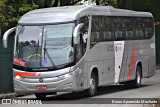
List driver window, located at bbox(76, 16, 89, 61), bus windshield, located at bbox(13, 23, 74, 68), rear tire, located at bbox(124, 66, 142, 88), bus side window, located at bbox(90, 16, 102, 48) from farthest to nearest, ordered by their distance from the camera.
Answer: rear tire, located at bbox(124, 66, 142, 88), bus side window, located at bbox(90, 16, 102, 48), driver window, located at bbox(76, 16, 89, 61), bus windshield, located at bbox(13, 23, 74, 68)

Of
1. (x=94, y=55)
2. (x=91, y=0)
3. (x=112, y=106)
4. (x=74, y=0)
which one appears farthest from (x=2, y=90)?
(x=91, y=0)

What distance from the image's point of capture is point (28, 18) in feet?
68.7

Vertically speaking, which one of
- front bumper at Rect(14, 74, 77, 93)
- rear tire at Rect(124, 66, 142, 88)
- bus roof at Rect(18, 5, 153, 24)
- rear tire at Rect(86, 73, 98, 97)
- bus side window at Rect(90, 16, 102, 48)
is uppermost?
bus roof at Rect(18, 5, 153, 24)

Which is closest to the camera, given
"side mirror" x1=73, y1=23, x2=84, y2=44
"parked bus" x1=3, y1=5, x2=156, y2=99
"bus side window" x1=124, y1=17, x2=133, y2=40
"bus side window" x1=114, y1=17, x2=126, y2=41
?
"side mirror" x1=73, y1=23, x2=84, y2=44

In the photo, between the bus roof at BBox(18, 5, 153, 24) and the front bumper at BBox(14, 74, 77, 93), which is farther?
the bus roof at BBox(18, 5, 153, 24)

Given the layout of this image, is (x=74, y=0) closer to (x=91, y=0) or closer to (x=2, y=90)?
(x=91, y=0)

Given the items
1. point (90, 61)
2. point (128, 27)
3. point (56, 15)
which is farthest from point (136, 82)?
point (56, 15)

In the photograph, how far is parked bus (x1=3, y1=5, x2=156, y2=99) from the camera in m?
19.8

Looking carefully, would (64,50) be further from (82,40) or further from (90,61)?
(90,61)

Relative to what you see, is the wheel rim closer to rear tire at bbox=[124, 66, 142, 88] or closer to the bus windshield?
the bus windshield

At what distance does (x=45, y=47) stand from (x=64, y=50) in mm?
675

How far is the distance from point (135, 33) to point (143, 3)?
17.5m

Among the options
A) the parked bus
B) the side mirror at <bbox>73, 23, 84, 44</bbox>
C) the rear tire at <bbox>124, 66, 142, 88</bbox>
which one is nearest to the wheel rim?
the parked bus

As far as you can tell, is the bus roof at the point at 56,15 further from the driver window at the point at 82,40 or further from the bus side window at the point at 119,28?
the bus side window at the point at 119,28
